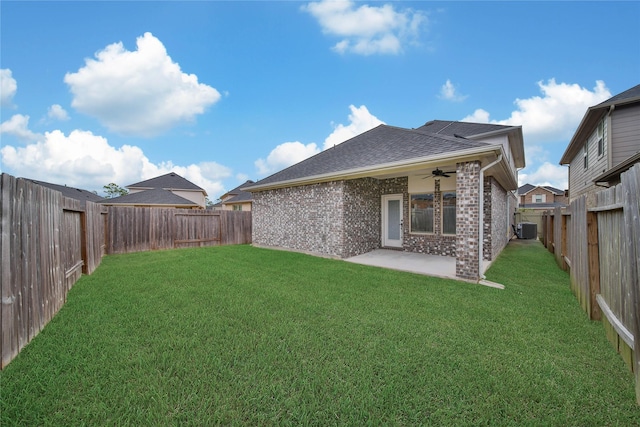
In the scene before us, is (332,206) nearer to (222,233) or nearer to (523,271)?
(523,271)

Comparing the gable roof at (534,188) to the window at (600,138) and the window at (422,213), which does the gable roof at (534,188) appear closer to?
the window at (600,138)

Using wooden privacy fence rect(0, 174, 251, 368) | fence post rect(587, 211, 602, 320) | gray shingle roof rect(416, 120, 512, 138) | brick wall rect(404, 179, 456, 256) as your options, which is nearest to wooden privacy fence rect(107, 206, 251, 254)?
wooden privacy fence rect(0, 174, 251, 368)

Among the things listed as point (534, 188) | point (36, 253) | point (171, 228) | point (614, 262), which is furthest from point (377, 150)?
point (534, 188)

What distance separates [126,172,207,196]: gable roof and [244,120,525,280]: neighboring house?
2030 cm

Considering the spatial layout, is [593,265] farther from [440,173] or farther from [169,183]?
[169,183]

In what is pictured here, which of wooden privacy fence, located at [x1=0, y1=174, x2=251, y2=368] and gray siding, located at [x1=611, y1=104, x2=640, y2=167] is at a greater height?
gray siding, located at [x1=611, y1=104, x2=640, y2=167]

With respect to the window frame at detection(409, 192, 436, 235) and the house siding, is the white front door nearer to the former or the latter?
the window frame at detection(409, 192, 436, 235)

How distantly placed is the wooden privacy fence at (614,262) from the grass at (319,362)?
0.27 m

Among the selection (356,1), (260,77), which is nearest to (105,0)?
(260,77)

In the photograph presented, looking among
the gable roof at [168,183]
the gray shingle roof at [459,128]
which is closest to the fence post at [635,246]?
the gray shingle roof at [459,128]

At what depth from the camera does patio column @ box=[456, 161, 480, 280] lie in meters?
5.58

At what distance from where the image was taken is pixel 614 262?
2.81 m

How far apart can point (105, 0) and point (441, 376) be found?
11728mm

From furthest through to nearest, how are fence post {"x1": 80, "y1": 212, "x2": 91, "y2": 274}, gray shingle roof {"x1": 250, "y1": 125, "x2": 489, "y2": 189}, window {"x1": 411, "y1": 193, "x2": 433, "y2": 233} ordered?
window {"x1": 411, "y1": 193, "x2": 433, "y2": 233} < gray shingle roof {"x1": 250, "y1": 125, "x2": 489, "y2": 189} < fence post {"x1": 80, "y1": 212, "x2": 91, "y2": 274}
